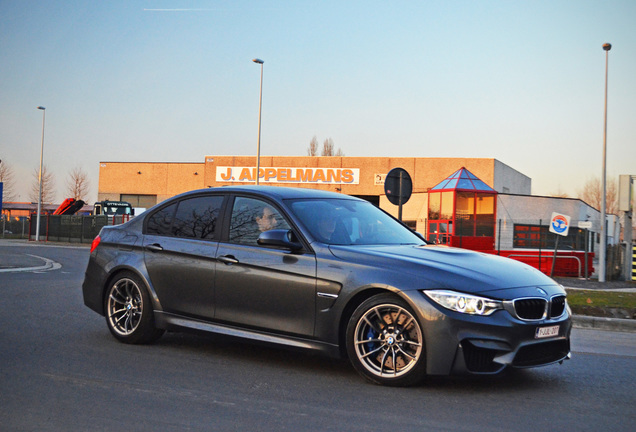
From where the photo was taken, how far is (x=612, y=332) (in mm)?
9352

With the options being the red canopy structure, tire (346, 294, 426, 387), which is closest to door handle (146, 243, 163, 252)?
tire (346, 294, 426, 387)

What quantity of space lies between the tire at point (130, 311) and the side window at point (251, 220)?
1143mm

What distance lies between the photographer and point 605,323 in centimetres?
976

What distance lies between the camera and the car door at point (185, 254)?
6.16 meters

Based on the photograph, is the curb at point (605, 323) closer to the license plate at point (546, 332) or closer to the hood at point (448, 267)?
the hood at point (448, 267)

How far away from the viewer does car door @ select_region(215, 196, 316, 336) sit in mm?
5535

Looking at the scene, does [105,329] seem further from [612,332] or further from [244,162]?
[244,162]

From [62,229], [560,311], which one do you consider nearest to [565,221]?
[560,311]

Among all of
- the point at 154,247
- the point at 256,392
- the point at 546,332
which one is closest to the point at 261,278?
the point at 256,392

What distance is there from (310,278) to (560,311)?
1968mm

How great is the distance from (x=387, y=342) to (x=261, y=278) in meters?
1.25

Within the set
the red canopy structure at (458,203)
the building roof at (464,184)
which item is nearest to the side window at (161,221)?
the red canopy structure at (458,203)

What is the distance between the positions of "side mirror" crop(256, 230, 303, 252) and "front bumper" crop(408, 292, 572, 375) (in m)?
1.21

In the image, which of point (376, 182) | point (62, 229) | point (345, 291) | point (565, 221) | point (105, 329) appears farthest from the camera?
point (376, 182)
